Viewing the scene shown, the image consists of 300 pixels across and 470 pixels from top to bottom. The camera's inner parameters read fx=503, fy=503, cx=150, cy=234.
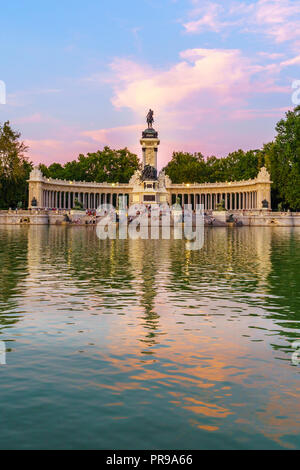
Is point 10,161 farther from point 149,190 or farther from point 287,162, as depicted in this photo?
point 287,162

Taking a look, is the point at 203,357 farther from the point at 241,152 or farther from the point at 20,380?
the point at 241,152

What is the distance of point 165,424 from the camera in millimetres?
7508

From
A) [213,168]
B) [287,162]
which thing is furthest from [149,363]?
[213,168]

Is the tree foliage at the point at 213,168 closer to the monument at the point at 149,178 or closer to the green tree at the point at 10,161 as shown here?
the monument at the point at 149,178

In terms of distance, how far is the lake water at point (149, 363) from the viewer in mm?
7316

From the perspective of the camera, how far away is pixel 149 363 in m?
10.3

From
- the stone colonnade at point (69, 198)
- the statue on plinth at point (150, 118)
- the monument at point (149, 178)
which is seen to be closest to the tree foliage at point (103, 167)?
the stone colonnade at point (69, 198)

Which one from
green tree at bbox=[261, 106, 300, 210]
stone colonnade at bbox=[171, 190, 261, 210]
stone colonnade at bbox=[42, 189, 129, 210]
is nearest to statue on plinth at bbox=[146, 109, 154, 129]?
stone colonnade at bbox=[171, 190, 261, 210]

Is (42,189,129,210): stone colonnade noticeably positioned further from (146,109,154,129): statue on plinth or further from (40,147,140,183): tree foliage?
(146,109,154,129): statue on plinth

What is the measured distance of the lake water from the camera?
24.0 ft

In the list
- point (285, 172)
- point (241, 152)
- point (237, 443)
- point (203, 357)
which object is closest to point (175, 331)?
point (203, 357)
